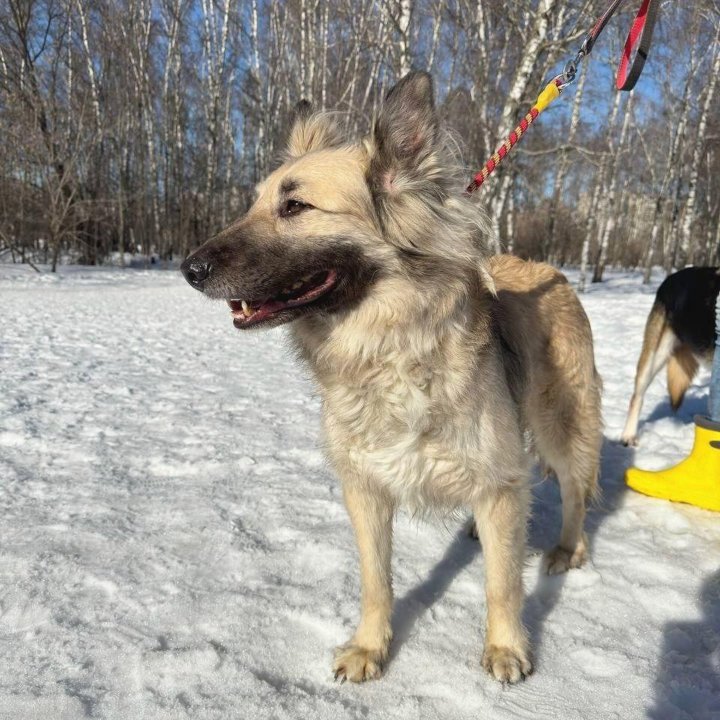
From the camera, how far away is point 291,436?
3.74 m

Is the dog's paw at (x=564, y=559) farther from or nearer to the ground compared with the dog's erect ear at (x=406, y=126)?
nearer to the ground

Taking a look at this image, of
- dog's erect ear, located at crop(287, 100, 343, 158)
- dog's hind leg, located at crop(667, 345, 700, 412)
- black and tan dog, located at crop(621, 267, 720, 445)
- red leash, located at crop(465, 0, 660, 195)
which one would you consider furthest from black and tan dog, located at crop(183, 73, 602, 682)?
dog's hind leg, located at crop(667, 345, 700, 412)

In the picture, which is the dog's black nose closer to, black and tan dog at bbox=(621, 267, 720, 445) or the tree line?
black and tan dog at bbox=(621, 267, 720, 445)

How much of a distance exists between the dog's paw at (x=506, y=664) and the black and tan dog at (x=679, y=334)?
2.59 m

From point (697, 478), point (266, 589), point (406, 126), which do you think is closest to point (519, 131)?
point (406, 126)

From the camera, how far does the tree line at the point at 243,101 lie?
14594 mm

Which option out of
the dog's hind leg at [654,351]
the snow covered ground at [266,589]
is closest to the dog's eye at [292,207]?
the snow covered ground at [266,589]

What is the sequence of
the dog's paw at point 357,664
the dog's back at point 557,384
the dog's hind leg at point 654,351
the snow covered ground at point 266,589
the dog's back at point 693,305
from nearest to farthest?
the snow covered ground at point 266,589 < the dog's paw at point 357,664 < the dog's back at point 557,384 < the dog's back at point 693,305 < the dog's hind leg at point 654,351

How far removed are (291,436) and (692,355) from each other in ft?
10.0

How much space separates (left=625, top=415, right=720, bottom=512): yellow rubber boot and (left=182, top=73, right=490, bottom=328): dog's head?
5.92 ft

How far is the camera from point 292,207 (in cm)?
203

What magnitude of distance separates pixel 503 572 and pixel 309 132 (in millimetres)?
2005

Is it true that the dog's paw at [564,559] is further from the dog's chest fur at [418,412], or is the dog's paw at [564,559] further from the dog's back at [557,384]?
the dog's chest fur at [418,412]

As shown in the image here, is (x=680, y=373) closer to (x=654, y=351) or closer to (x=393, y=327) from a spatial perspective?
(x=654, y=351)
